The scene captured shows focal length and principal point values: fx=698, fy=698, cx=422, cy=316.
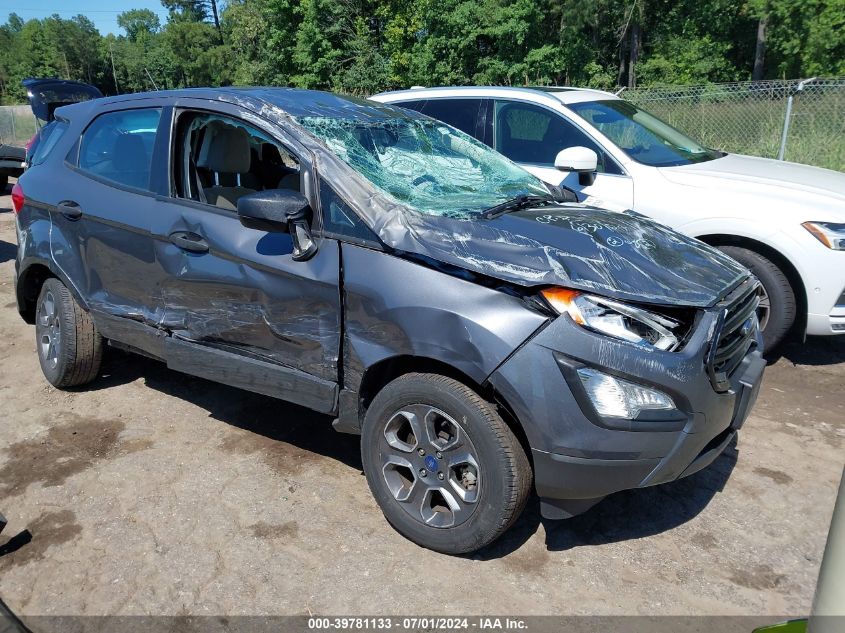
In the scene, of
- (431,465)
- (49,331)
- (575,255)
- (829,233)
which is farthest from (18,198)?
(829,233)

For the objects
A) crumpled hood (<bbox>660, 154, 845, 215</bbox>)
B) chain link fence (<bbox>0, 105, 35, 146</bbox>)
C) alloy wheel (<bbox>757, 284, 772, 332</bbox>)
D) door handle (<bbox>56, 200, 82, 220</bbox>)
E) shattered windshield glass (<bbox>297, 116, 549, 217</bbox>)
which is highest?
shattered windshield glass (<bbox>297, 116, 549, 217</bbox>)

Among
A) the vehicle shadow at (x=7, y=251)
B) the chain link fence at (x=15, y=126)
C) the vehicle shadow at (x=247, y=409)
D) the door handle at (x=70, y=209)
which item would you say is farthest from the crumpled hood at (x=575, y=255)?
the chain link fence at (x=15, y=126)

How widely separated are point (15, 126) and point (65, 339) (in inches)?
1125

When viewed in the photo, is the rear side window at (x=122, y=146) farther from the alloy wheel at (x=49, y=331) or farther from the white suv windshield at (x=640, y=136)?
the white suv windshield at (x=640, y=136)

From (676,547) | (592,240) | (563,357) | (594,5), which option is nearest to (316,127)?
(592,240)

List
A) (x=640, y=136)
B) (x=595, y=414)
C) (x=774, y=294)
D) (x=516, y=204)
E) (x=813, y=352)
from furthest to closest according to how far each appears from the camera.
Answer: (x=640, y=136) → (x=813, y=352) → (x=774, y=294) → (x=516, y=204) → (x=595, y=414)

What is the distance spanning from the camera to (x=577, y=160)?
5.03 meters

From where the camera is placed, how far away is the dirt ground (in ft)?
8.97

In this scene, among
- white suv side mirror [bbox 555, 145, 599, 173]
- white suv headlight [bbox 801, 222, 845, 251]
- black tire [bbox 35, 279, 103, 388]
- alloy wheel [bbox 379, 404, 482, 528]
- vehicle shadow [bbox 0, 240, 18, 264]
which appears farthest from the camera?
vehicle shadow [bbox 0, 240, 18, 264]

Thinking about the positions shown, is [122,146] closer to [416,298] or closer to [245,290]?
[245,290]

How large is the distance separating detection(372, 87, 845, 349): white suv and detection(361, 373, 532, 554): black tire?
286 cm

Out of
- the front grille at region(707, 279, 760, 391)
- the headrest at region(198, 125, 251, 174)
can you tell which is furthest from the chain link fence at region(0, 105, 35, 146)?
the front grille at region(707, 279, 760, 391)

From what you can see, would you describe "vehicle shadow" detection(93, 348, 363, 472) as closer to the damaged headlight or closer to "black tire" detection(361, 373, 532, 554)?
"black tire" detection(361, 373, 532, 554)

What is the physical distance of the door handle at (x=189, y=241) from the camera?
11.3 feet
